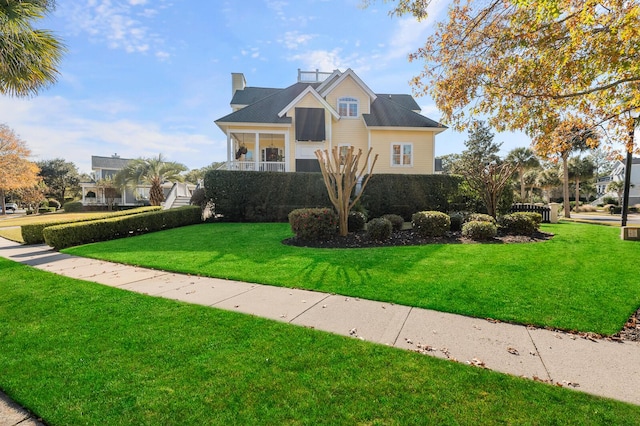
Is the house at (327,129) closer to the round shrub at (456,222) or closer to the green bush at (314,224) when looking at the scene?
the round shrub at (456,222)

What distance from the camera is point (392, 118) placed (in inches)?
831

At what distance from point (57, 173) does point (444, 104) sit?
60251mm

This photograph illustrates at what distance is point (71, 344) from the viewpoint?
11.6 feet

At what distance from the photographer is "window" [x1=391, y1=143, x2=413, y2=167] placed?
20828 millimetres

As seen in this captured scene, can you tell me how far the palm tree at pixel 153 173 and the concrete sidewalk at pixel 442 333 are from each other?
21607mm

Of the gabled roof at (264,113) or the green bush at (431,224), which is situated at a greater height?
the gabled roof at (264,113)

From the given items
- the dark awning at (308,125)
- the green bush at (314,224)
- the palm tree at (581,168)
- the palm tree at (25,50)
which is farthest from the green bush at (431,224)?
the palm tree at (581,168)

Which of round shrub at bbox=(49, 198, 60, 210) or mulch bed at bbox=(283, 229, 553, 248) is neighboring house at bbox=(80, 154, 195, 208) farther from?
mulch bed at bbox=(283, 229, 553, 248)

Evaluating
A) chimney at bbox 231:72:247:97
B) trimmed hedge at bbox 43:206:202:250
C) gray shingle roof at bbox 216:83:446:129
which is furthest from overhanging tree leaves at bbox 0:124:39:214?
trimmed hedge at bbox 43:206:202:250

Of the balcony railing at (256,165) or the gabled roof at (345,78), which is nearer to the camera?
the balcony railing at (256,165)

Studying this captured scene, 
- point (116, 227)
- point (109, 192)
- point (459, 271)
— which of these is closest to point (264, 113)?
point (116, 227)

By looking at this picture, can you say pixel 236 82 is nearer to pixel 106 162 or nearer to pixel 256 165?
pixel 256 165

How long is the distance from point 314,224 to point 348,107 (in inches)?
541

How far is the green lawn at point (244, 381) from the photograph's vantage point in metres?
2.41
